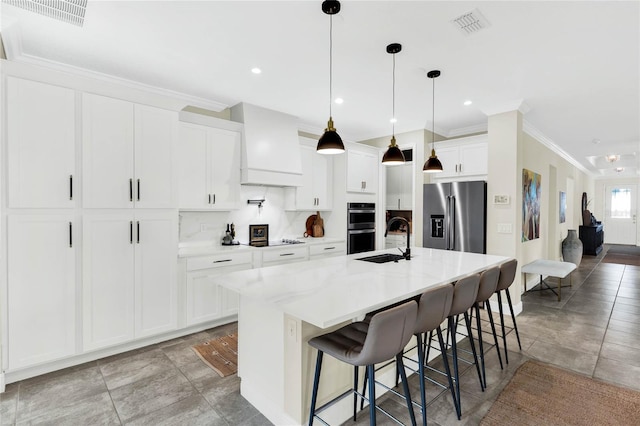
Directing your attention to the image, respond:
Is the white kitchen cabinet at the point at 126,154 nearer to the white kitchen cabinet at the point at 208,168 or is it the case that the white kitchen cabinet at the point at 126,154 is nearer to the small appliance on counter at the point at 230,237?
the white kitchen cabinet at the point at 208,168

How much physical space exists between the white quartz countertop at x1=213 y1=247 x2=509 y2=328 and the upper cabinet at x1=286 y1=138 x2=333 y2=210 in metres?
2.00

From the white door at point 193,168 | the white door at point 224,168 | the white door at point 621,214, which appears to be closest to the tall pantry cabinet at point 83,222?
the white door at point 193,168

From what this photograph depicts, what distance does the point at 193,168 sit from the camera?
3.71 m

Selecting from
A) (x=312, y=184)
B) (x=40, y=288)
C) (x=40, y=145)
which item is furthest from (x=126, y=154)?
(x=312, y=184)

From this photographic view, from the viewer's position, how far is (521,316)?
413 centimetres

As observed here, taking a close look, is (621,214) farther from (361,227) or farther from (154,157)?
(154,157)

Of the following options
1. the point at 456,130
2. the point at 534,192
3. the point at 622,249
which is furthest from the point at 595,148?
the point at 622,249

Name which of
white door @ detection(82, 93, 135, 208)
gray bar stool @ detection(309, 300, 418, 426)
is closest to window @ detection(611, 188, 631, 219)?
gray bar stool @ detection(309, 300, 418, 426)

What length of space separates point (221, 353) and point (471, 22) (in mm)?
3435

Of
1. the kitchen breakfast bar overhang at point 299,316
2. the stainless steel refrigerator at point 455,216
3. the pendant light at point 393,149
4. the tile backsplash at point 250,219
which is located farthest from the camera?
the stainless steel refrigerator at point 455,216

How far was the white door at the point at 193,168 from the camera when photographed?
143 inches

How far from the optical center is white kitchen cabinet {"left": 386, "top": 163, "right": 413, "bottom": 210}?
5461 mm

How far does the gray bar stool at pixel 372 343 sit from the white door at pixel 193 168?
2.52 meters

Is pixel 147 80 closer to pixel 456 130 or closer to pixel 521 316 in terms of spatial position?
pixel 456 130
